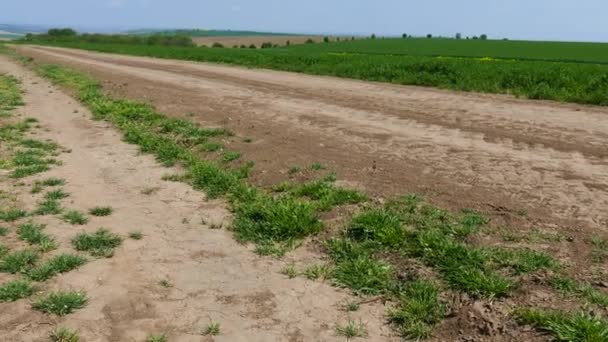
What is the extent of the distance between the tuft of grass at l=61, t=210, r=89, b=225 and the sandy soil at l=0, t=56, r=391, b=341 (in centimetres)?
11

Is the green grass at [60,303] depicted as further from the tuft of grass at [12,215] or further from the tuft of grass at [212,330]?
the tuft of grass at [12,215]

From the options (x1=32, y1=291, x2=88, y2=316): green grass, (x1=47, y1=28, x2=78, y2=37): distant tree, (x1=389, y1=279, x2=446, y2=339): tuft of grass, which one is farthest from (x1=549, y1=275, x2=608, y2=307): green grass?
(x1=47, y1=28, x2=78, y2=37): distant tree

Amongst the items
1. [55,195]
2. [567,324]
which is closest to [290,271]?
[567,324]

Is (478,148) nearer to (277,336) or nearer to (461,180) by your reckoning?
(461,180)

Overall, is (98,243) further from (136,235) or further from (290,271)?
(290,271)

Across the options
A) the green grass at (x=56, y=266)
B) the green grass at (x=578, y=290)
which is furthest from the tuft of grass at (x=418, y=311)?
the green grass at (x=56, y=266)

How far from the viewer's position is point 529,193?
6016mm

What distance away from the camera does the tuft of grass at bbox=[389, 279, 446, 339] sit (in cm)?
370

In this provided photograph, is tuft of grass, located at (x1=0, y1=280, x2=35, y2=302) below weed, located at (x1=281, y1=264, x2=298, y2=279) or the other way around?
below

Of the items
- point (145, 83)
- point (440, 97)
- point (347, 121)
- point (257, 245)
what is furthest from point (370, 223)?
point (145, 83)

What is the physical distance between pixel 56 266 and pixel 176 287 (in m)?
1.22

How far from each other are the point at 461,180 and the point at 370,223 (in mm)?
1924

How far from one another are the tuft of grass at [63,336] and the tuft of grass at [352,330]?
1.93 metres

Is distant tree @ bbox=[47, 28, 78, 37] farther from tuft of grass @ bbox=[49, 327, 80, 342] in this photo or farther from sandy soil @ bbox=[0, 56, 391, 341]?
tuft of grass @ bbox=[49, 327, 80, 342]
